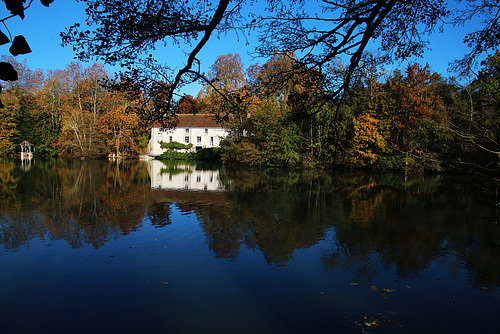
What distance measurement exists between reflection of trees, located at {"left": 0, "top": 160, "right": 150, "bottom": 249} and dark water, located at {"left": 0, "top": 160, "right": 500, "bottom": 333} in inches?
2.5

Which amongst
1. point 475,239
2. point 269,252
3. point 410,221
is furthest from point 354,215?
point 269,252

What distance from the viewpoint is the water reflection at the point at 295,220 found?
8.30 metres

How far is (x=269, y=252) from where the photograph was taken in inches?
336

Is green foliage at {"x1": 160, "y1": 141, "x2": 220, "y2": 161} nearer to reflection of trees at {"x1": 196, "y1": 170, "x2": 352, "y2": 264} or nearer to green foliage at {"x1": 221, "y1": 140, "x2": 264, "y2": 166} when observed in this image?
green foliage at {"x1": 221, "y1": 140, "x2": 264, "y2": 166}

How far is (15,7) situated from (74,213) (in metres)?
11.6

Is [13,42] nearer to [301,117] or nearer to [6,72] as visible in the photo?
[6,72]

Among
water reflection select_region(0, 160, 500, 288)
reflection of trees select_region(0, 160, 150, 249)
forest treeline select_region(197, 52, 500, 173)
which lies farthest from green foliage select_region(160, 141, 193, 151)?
reflection of trees select_region(0, 160, 150, 249)

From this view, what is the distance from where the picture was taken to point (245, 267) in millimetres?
7523

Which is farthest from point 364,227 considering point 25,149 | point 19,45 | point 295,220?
point 25,149

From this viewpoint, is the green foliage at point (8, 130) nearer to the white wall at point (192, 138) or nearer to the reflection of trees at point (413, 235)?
the white wall at point (192, 138)

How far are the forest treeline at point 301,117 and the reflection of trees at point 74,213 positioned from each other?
3.22 metres

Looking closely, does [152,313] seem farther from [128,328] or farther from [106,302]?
[106,302]

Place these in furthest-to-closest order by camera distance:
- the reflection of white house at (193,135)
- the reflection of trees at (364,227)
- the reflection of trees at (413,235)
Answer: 1. the reflection of white house at (193,135)
2. the reflection of trees at (364,227)
3. the reflection of trees at (413,235)

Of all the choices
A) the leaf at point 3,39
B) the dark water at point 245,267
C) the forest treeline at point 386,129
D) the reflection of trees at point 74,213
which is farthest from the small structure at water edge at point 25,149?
the leaf at point 3,39
